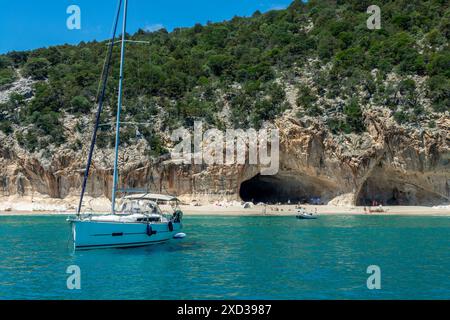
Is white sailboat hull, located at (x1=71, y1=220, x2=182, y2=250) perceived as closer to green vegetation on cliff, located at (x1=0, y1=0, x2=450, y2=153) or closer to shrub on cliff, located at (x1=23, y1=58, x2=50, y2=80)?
green vegetation on cliff, located at (x1=0, y1=0, x2=450, y2=153)

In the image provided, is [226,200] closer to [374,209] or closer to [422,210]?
[374,209]

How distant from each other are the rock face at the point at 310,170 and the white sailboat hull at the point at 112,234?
3148 cm

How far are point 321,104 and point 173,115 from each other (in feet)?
61.0

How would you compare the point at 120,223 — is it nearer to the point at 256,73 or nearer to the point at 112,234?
the point at 112,234

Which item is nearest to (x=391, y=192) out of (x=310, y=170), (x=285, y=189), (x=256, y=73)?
(x=310, y=170)

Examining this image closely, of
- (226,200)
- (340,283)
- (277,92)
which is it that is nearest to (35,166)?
(226,200)

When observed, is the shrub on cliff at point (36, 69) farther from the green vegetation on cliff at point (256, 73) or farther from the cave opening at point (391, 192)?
the cave opening at point (391, 192)

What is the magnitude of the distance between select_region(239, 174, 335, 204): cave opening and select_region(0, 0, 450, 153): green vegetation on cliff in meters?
7.62

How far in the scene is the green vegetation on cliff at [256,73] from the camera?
203 ft

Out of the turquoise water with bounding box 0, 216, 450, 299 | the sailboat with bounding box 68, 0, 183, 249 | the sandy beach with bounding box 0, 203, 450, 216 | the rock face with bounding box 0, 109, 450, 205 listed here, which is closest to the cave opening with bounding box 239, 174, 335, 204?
the rock face with bounding box 0, 109, 450, 205

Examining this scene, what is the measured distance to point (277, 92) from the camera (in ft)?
209

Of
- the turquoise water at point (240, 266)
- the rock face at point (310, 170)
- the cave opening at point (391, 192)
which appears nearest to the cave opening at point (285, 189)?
the rock face at point (310, 170)

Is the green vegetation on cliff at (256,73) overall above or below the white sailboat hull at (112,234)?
above

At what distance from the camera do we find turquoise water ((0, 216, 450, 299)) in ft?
56.9
